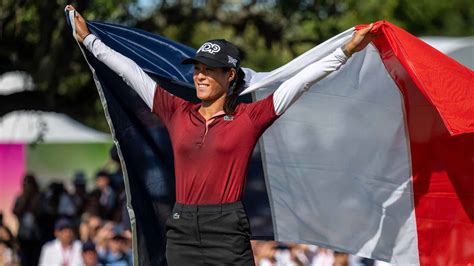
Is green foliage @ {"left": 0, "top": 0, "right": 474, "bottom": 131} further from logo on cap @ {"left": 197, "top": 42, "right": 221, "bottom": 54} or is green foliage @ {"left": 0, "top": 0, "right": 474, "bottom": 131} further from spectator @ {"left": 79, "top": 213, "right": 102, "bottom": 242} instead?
logo on cap @ {"left": 197, "top": 42, "right": 221, "bottom": 54}

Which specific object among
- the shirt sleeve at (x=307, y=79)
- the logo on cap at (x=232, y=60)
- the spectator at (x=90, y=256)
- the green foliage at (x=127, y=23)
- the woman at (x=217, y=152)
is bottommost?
the spectator at (x=90, y=256)

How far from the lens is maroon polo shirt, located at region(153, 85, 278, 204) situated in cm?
611

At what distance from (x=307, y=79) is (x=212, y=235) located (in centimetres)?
100

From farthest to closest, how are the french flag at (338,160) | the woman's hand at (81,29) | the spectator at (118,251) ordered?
the spectator at (118,251)
the french flag at (338,160)
the woman's hand at (81,29)

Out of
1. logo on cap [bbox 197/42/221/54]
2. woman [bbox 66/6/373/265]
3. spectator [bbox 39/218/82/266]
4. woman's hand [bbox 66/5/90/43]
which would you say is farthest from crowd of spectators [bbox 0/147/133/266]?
logo on cap [bbox 197/42/221/54]

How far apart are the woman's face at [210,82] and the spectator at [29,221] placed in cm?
965

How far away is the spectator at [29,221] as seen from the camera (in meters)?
16.1

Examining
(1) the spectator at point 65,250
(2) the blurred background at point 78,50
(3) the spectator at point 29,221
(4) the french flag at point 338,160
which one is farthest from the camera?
(3) the spectator at point 29,221

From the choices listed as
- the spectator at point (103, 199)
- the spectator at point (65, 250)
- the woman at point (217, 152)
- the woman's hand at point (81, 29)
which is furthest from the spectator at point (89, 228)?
the woman at point (217, 152)

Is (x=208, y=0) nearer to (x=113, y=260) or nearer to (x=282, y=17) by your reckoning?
(x=282, y=17)

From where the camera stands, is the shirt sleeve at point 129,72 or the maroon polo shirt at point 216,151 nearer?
the maroon polo shirt at point 216,151

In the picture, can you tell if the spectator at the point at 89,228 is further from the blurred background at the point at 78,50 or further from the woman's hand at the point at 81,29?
the woman's hand at the point at 81,29

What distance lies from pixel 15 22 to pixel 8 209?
9.91 m

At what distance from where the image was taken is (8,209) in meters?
23.4
